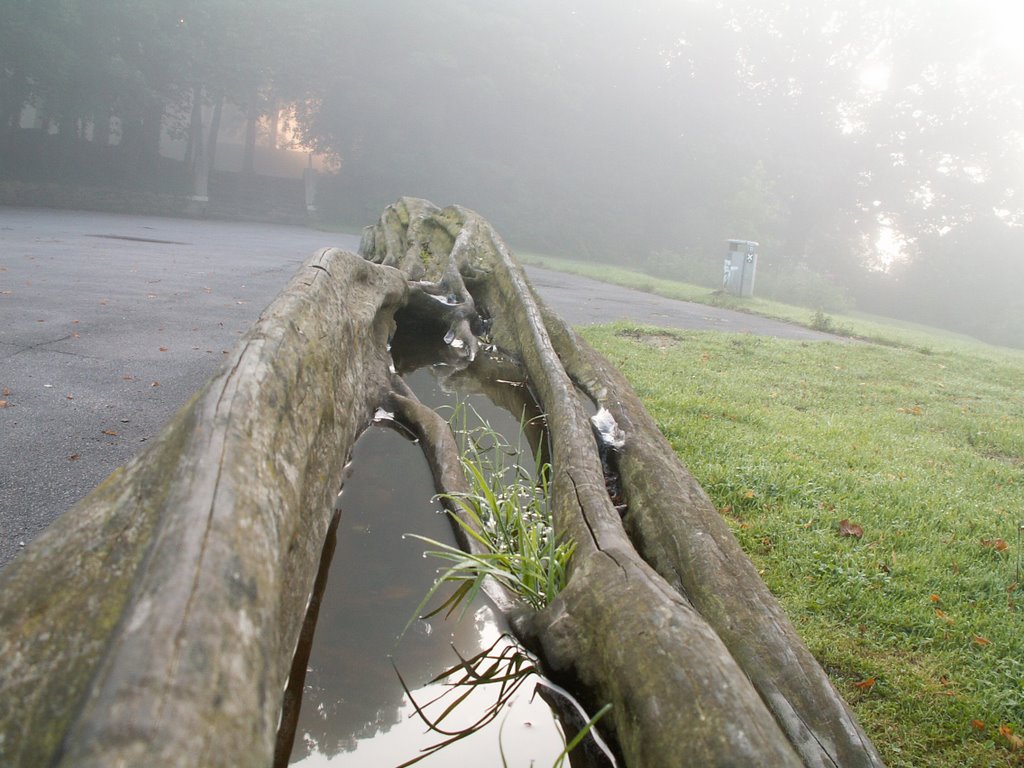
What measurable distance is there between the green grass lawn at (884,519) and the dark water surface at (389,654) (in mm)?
1131

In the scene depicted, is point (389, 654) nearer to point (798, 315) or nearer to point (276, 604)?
point (276, 604)

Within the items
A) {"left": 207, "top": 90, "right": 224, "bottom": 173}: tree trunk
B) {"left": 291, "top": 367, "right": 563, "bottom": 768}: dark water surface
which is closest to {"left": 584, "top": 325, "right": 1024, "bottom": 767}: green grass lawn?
{"left": 291, "top": 367, "right": 563, "bottom": 768}: dark water surface

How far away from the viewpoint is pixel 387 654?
2449mm

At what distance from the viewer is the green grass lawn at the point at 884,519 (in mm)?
2521

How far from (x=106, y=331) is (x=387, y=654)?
481 centimetres

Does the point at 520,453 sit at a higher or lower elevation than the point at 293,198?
lower

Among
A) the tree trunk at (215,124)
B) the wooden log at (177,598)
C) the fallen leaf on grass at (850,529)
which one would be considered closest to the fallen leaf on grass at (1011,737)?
the fallen leaf on grass at (850,529)

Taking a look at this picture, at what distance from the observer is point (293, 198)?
33.4m

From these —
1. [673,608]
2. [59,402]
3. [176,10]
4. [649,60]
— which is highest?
[649,60]

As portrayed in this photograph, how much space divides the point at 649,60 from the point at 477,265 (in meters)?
32.2

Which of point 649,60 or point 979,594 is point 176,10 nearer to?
point 649,60

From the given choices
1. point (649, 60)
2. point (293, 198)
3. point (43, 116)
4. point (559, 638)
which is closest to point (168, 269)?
point (559, 638)

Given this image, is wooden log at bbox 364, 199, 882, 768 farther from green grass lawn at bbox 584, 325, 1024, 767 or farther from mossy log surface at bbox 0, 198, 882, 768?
green grass lawn at bbox 584, 325, 1024, 767

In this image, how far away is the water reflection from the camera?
2.07m
